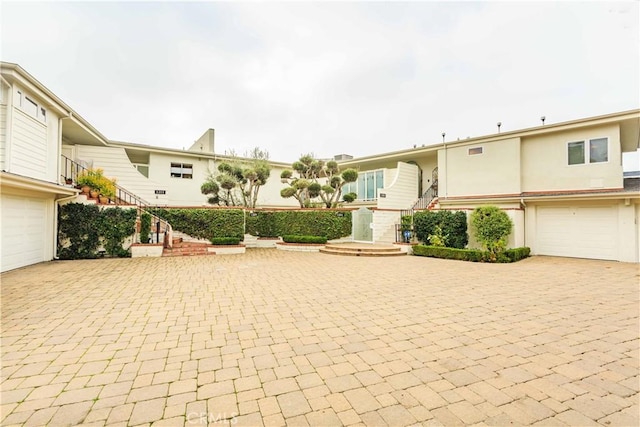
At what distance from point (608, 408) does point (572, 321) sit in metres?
2.68

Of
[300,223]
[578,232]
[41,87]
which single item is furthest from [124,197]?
[578,232]

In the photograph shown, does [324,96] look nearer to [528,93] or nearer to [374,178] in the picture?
[374,178]

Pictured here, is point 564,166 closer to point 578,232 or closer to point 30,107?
point 578,232

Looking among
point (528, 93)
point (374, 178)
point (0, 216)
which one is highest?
point (528, 93)

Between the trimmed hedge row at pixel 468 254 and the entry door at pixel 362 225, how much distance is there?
330 centimetres

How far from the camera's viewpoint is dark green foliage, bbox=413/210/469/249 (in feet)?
41.3

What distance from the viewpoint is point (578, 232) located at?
11.8 meters

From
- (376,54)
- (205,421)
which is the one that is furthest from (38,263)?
(376,54)

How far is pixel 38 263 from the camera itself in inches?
376

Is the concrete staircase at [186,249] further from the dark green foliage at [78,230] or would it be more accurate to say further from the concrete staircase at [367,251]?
the concrete staircase at [367,251]

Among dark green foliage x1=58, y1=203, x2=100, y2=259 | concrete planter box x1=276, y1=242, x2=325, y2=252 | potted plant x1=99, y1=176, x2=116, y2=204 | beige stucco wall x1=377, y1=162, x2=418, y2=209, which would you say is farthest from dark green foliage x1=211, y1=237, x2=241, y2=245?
beige stucco wall x1=377, y1=162, x2=418, y2=209

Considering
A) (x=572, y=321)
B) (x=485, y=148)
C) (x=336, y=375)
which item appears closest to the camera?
(x=336, y=375)

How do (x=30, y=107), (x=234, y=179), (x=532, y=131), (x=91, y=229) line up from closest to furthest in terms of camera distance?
(x=30, y=107) → (x=91, y=229) → (x=532, y=131) → (x=234, y=179)

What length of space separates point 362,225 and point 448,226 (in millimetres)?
4520
